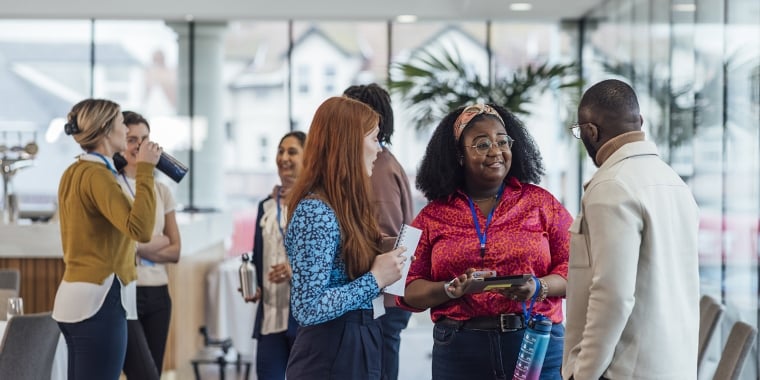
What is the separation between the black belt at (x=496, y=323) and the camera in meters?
2.88

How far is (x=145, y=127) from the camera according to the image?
187 inches

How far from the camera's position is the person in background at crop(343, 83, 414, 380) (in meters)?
3.68

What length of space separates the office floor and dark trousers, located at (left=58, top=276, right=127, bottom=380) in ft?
9.62

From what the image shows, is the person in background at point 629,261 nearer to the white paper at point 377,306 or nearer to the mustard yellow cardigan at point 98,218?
the white paper at point 377,306

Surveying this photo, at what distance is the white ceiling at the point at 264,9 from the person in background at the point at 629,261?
8.03 metres

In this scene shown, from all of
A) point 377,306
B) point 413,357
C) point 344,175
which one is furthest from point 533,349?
point 413,357

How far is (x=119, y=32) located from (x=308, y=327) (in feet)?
31.4

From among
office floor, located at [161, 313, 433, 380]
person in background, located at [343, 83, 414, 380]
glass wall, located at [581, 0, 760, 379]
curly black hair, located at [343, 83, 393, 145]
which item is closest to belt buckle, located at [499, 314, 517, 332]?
person in background, located at [343, 83, 414, 380]

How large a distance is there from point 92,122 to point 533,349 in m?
1.92

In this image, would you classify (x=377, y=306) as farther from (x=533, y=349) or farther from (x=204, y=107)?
(x=204, y=107)

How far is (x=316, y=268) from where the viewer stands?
260 cm

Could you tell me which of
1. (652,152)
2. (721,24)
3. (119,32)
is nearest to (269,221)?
(652,152)

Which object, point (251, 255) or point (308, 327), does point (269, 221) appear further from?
point (308, 327)

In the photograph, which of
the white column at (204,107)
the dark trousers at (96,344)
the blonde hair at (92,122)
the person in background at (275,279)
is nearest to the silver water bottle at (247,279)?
the person in background at (275,279)
